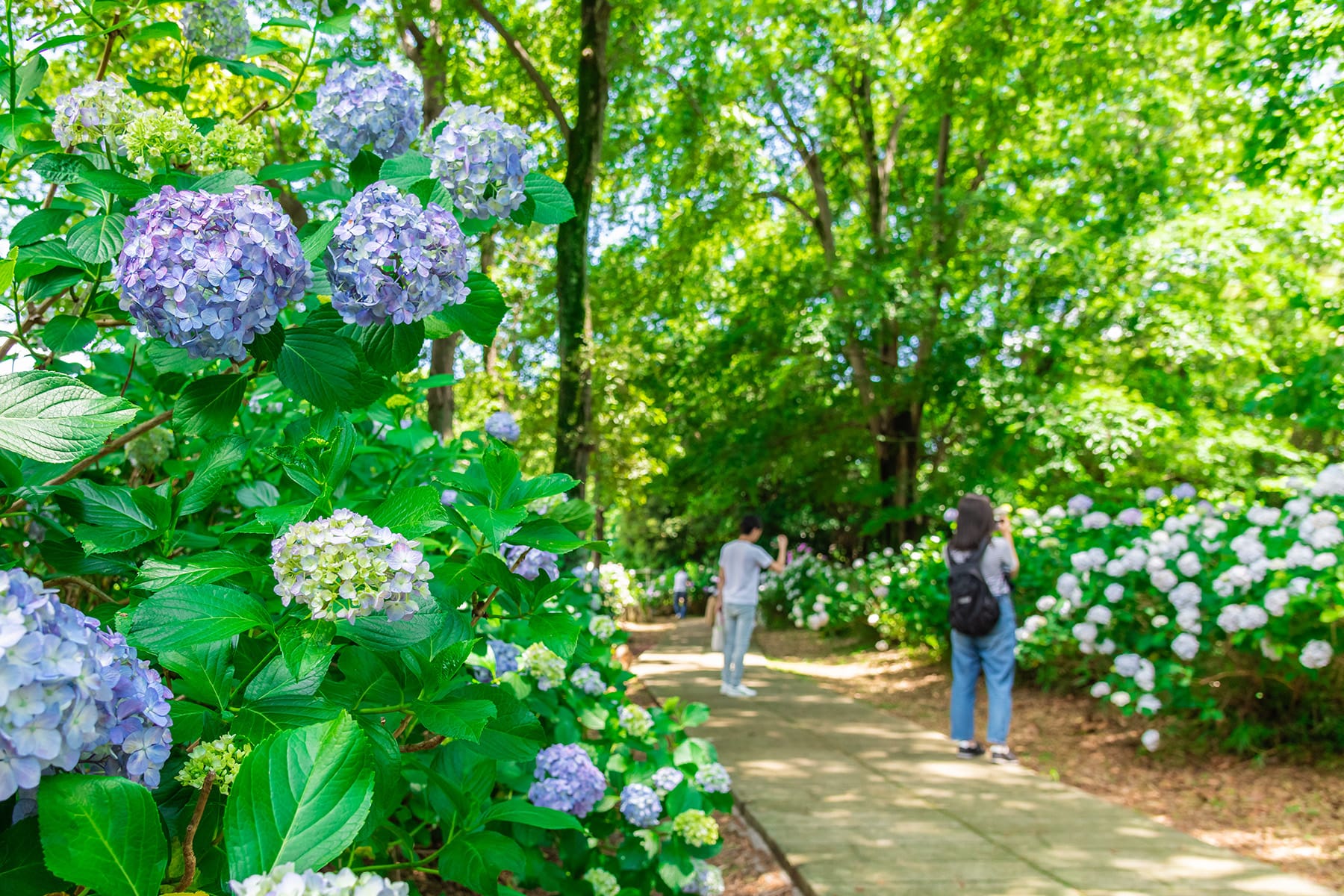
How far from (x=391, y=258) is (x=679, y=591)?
21096mm

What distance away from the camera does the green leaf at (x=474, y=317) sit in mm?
1396

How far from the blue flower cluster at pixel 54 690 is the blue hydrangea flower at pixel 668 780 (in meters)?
2.40

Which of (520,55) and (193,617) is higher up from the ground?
(520,55)

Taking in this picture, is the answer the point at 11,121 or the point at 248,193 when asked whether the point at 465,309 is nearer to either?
the point at 248,193

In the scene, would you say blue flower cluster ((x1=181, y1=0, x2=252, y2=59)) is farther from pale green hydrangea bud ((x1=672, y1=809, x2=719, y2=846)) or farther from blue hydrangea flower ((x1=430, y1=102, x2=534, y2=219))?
pale green hydrangea bud ((x1=672, y1=809, x2=719, y2=846))

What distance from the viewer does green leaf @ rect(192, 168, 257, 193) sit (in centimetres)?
135

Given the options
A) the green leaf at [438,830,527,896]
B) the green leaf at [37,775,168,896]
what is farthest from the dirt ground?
the green leaf at [37,775,168,896]

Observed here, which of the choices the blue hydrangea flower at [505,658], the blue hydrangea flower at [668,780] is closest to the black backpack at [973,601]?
the blue hydrangea flower at [668,780]

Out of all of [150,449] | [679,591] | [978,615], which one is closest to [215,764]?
[150,449]

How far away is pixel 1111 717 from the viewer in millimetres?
6898

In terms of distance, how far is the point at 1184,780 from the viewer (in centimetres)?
560

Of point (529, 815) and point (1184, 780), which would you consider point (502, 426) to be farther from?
point (1184, 780)

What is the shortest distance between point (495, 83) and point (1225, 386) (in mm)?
10658

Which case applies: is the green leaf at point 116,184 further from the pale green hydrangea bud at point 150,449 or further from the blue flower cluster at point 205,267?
the pale green hydrangea bud at point 150,449
